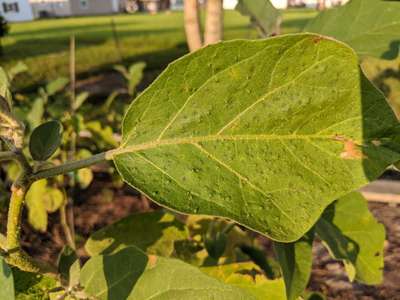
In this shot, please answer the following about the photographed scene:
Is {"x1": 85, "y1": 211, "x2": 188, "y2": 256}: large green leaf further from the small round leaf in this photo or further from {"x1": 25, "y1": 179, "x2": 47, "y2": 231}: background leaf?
{"x1": 25, "y1": 179, "x2": 47, "y2": 231}: background leaf

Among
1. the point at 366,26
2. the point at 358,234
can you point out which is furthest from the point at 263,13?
the point at 358,234

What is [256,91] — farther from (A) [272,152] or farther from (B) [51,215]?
(B) [51,215]

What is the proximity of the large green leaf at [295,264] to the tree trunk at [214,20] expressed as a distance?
15.6 inches

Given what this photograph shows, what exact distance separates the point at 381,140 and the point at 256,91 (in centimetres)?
10

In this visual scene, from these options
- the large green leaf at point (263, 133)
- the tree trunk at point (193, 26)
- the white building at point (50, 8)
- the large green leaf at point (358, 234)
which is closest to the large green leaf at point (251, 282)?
the large green leaf at point (358, 234)

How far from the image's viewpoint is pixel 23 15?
1975 centimetres

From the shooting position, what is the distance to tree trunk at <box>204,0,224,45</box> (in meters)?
0.94

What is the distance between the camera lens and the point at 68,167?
441 mm

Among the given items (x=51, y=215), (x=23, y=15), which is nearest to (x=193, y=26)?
(x=51, y=215)

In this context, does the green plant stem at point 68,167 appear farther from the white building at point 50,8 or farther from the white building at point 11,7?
the white building at point 50,8

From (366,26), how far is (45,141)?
0.37m

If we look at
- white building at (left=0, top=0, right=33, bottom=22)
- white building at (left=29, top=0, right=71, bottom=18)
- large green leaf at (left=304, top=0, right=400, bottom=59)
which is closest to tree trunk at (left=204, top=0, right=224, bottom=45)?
large green leaf at (left=304, top=0, right=400, bottom=59)

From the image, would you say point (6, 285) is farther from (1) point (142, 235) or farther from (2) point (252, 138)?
(1) point (142, 235)

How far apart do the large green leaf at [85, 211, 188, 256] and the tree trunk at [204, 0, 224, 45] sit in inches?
13.1
